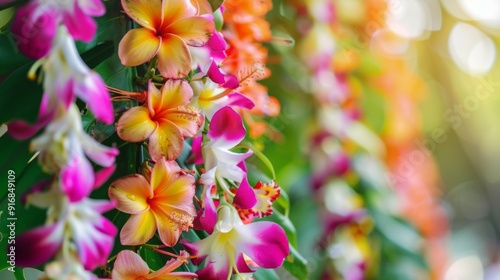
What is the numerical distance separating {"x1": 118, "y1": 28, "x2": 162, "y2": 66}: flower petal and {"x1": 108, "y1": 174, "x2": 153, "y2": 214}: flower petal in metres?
0.06

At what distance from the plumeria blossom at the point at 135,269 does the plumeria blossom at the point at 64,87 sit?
0.33 ft

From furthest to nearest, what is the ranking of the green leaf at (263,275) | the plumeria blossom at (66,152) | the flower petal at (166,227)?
the green leaf at (263,275)
the flower petal at (166,227)
the plumeria blossom at (66,152)

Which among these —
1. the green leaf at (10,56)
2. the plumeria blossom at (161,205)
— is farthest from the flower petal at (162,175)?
the green leaf at (10,56)

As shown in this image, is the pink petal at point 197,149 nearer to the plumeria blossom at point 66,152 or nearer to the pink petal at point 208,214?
the pink petal at point 208,214

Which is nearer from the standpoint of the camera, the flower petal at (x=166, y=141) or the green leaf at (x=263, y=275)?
the flower petal at (x=166, y=141)

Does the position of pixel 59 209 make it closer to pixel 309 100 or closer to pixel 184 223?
pixel 184 223

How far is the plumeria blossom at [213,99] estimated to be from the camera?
0.43 meters

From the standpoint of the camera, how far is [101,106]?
0.28m

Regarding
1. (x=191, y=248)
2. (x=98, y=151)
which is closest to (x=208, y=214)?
(x=191, y=248)

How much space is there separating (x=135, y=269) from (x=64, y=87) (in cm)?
12

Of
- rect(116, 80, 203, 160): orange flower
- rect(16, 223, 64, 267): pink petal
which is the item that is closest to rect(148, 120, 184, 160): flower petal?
rect(116, 80, 203, 160): orange flower

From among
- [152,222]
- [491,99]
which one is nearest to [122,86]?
[152,222]

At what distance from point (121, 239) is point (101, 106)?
11 cm

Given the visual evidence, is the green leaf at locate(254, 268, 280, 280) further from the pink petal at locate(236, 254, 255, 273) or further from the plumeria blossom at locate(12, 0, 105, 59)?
the plumeria blossom at locate(12, 0, 105, 59)
